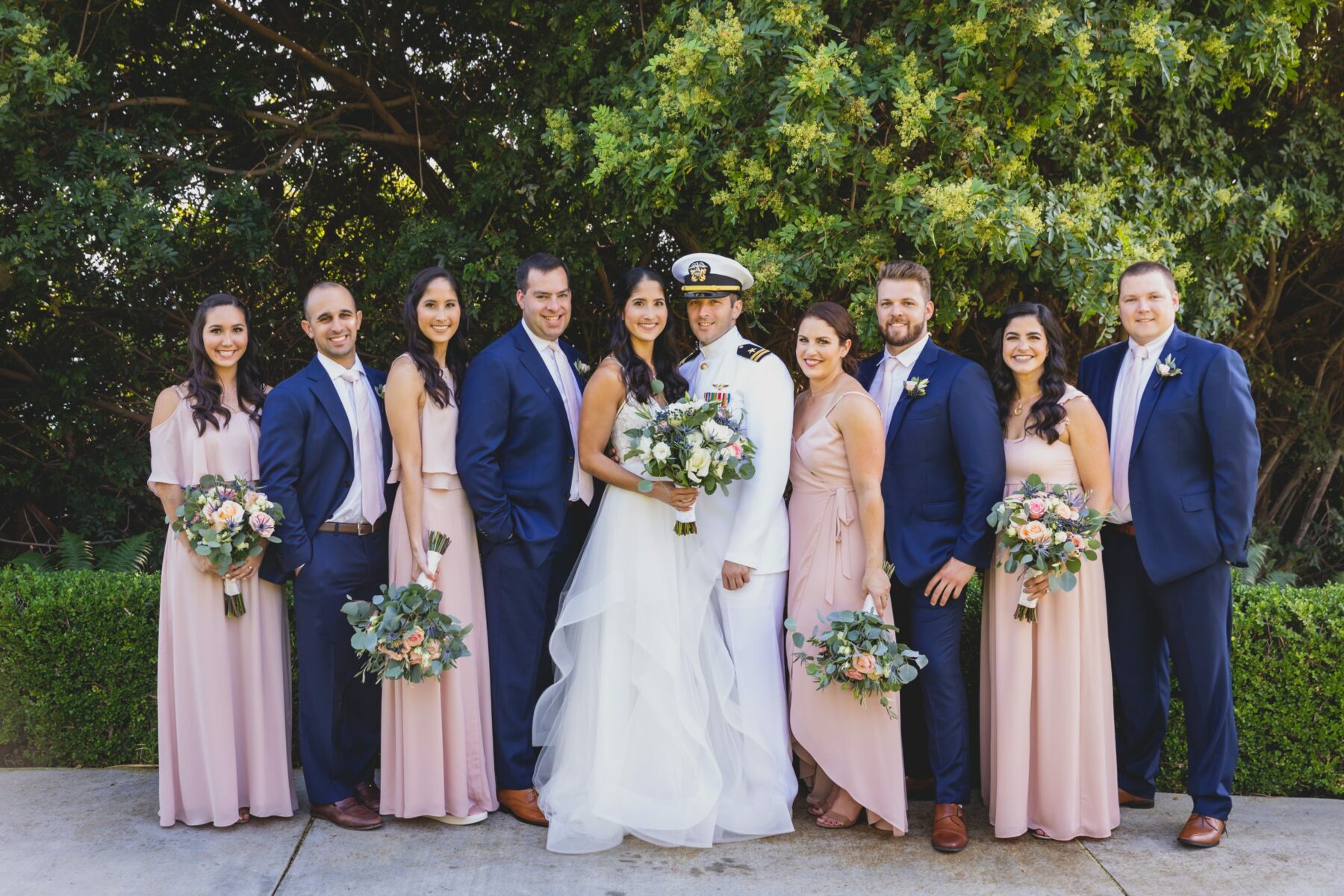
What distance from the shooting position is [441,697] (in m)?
4.73

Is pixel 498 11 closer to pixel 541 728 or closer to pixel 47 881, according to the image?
pixel 541 728

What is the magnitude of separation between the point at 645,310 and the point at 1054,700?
7.99 ft

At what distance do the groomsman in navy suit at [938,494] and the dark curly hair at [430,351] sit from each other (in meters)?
1.92

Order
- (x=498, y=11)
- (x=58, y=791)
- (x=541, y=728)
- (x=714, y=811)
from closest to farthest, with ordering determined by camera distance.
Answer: (x=714, y=811)
(x=541, y=728)
(x=58, y=791)
(x=498, y=11)

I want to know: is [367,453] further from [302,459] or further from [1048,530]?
[1048,530]

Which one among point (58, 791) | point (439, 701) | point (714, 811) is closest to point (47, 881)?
point (58, 791)

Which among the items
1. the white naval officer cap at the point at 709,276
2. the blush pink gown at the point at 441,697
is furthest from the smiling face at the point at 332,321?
the white naval officer cap at the point at 709,276

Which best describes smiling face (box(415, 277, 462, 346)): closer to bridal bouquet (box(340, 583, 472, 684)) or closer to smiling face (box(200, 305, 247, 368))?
smiling face (box(200, 305, 247, 368))

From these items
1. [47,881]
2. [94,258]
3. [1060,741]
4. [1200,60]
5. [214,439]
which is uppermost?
[1200,60]

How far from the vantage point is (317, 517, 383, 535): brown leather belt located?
185 inches

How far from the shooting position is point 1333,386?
851cm

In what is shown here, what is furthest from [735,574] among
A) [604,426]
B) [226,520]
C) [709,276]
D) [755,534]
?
[226,520]

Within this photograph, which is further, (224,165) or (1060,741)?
(224,165)

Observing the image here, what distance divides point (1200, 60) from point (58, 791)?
6.72 m
